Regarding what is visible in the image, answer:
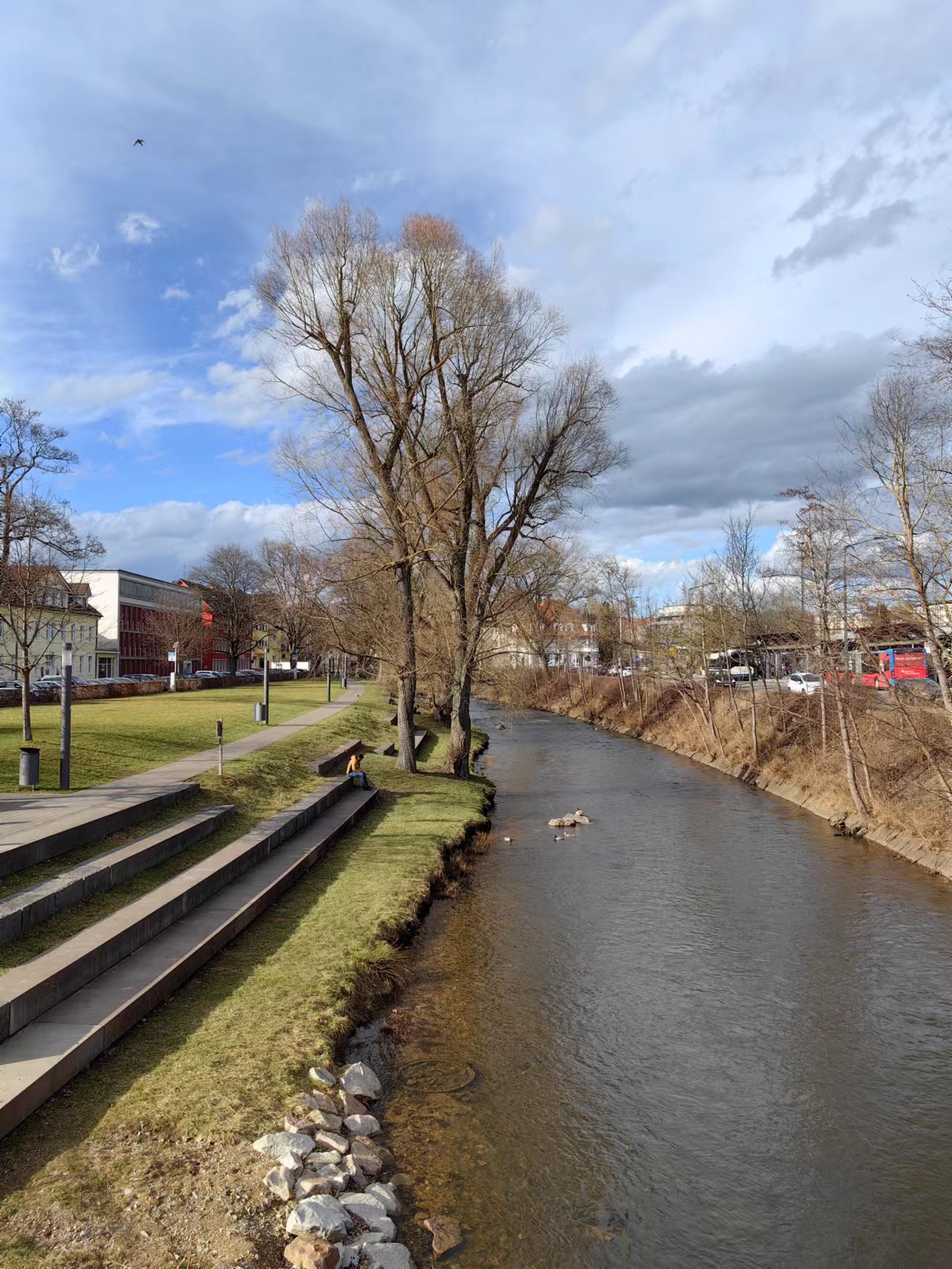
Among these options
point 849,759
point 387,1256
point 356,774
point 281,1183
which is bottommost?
point 387,1256

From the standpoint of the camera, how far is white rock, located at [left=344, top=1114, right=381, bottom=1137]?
6.68m

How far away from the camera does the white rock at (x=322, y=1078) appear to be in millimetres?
7094

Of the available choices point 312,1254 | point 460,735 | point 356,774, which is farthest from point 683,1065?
point 460,735

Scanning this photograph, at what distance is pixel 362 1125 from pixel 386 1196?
104 cm

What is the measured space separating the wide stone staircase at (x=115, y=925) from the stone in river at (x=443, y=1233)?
106 inches

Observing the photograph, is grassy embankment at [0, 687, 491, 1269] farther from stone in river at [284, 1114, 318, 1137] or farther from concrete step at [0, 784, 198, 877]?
concrete step at [0, 784, 198, 877]

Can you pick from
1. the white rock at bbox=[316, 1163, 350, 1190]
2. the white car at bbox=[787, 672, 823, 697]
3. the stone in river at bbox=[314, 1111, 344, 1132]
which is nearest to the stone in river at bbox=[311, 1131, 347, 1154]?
the stone in river at bbox=[314, 1111, 344, 1132]

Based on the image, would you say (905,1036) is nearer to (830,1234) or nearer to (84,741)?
(830,1234)

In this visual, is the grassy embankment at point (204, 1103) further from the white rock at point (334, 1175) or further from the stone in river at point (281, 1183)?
the white rock at point (334, 1175)

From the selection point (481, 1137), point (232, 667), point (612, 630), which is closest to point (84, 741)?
point (481, 1137)

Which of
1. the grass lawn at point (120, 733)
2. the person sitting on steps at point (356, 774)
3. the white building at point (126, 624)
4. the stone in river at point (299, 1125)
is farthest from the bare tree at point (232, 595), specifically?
the stone in river at point (299, 1125)

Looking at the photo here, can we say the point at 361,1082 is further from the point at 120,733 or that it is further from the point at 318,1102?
the point at 120,733

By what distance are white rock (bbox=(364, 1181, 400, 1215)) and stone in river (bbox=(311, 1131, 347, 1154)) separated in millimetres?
354

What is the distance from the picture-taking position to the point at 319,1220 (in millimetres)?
5098
